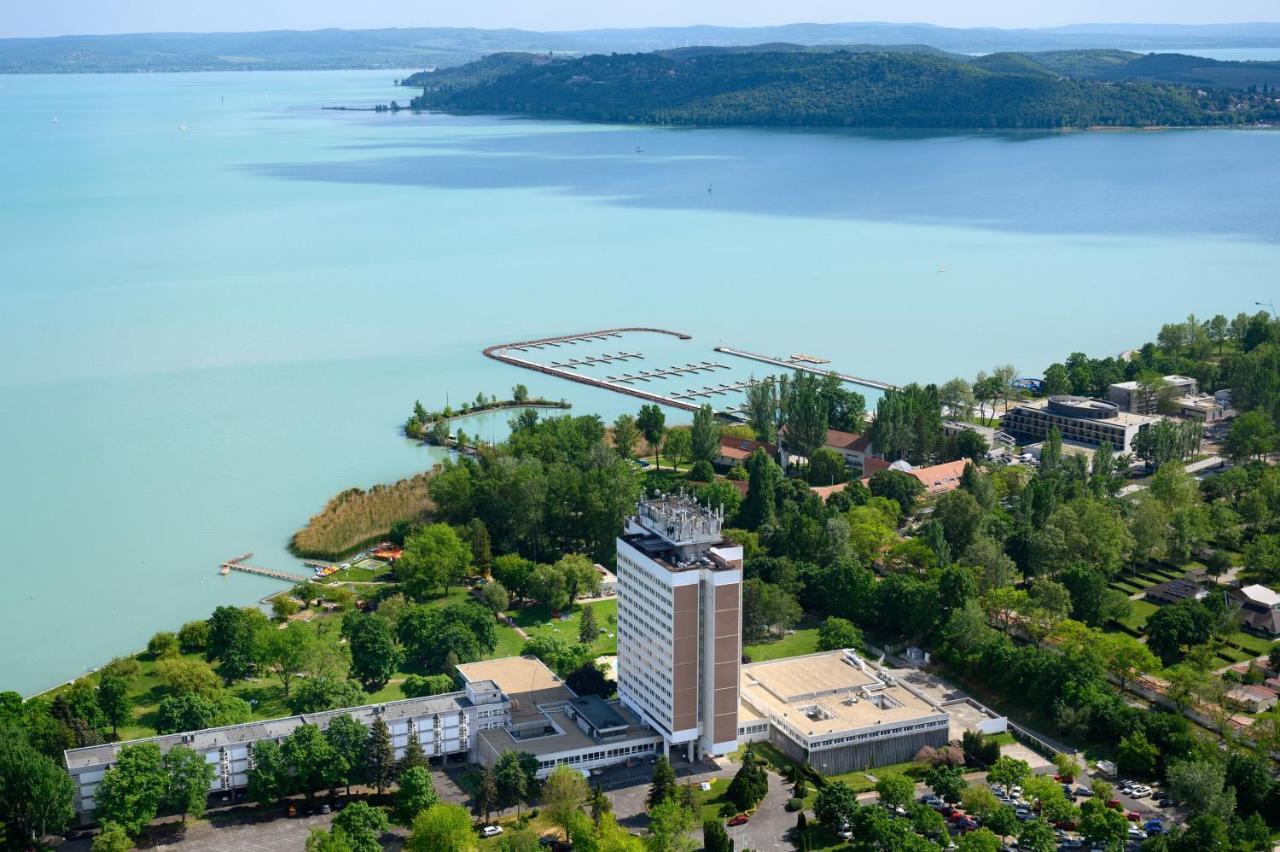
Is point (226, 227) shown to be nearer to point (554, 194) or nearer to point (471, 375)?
point (554, 194)

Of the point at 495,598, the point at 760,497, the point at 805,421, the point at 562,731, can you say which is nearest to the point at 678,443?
the point at 805,421

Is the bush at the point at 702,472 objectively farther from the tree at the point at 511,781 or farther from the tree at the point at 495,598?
the tree at the point at 511,781

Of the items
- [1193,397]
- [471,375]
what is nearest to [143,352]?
[471,375]

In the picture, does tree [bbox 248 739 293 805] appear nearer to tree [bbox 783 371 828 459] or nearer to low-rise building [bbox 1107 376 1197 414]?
tree [bbox 783 371 828 459]

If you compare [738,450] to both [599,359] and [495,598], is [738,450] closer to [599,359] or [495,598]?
[495,598]

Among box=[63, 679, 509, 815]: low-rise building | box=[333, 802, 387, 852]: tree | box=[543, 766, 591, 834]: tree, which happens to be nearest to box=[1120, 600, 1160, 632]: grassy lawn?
box=[543, 766, 591, 834]: tree
